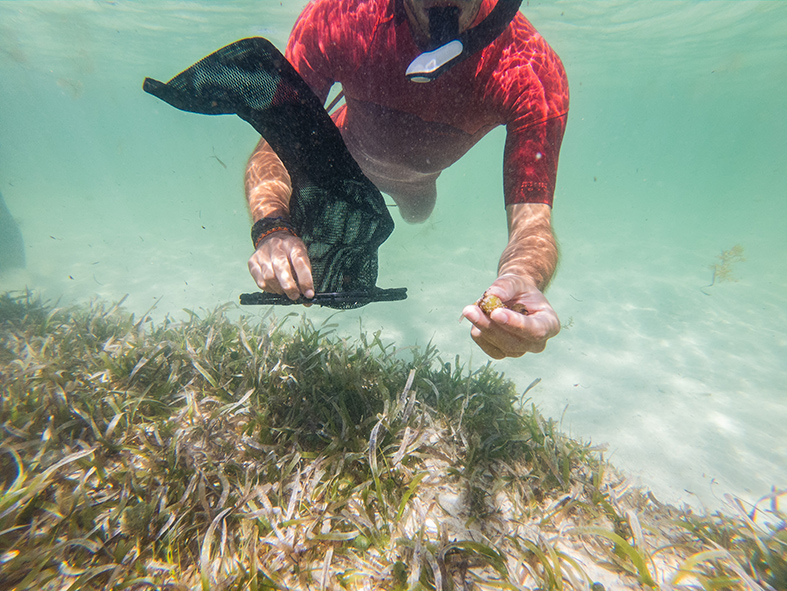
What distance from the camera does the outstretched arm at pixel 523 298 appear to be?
1.42 m

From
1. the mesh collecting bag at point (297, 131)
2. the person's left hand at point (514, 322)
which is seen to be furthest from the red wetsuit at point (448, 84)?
the person's left hand at point (514, 322)

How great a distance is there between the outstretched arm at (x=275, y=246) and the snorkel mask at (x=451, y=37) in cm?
123

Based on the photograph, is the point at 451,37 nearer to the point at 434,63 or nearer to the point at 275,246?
the point at 434,63

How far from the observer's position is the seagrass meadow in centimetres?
153

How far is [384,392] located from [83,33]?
35597mm

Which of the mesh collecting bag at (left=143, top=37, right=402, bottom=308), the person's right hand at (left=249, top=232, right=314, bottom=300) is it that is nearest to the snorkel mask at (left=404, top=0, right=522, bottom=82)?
the mesh collecting bag at (left=143, top=37, right=402, bottom=308)

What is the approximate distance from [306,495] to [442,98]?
3.12 meters

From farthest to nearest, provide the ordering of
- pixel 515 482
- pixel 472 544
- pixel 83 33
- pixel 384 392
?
pixel 83 33
pixel 384 392
pixel 515 482
pixel 472 544

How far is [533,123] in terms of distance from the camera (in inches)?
99.5

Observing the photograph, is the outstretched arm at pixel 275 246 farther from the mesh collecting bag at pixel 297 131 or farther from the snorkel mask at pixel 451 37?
the snorkel mask at pixel 451 37

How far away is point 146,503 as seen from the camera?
5.50ft

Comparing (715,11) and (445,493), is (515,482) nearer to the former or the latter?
(445,493)

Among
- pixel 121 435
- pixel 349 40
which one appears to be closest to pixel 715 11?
pixel 349 40

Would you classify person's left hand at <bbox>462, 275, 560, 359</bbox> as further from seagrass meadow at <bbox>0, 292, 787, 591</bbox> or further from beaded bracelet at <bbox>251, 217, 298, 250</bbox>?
beaded bracelet at <bbox>251, 217, 298, 250</bbox>
